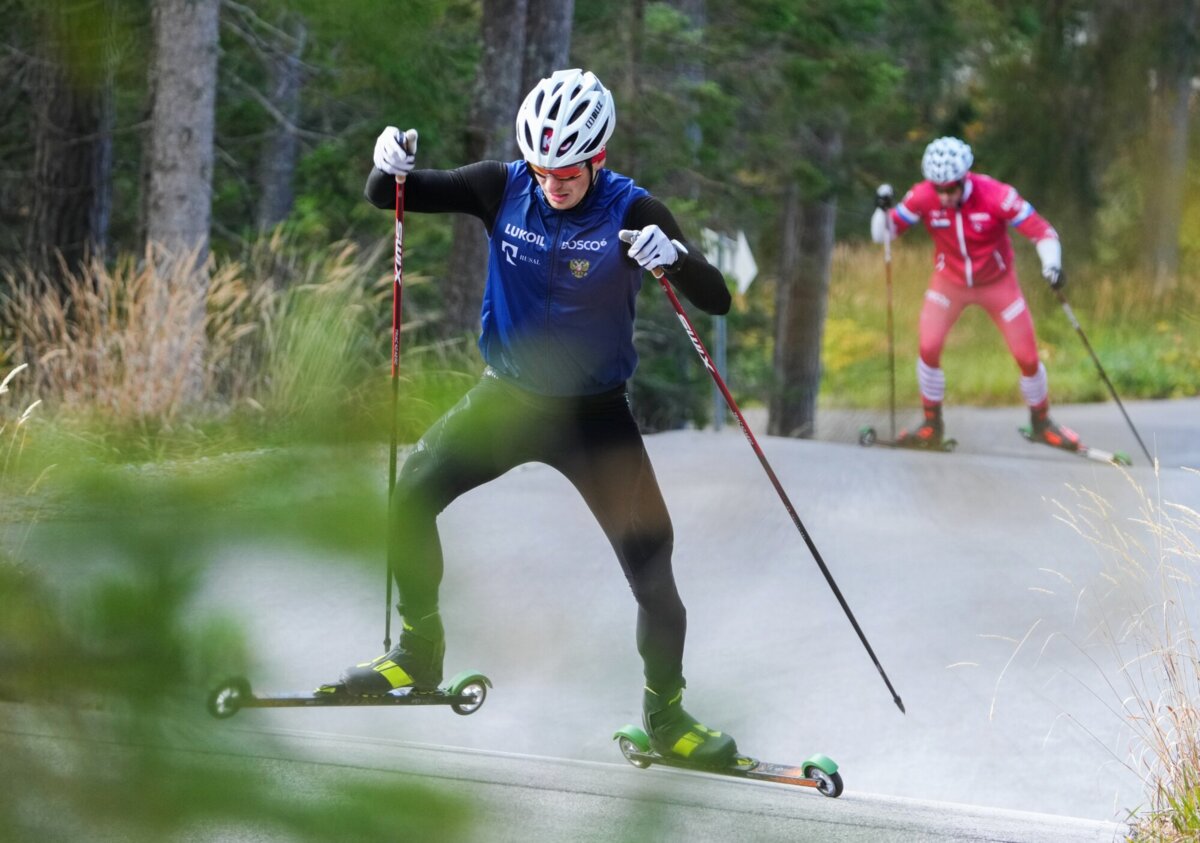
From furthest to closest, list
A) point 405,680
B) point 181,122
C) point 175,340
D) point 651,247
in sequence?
point 181,122
point 175,340
point 405,680
point 651,247

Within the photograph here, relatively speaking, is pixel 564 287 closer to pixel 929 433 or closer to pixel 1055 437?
pixel 929 433

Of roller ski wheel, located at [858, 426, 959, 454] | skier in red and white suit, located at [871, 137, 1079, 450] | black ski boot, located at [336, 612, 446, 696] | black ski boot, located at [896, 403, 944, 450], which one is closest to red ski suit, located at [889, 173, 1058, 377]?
skier in red and white suit, located at [871, 137, 1079, 450]

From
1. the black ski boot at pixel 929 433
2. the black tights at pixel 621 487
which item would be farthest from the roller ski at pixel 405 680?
the black ski boot at pixel 929 433

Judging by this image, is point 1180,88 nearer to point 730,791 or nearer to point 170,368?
point 170,368

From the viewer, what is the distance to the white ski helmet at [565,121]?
4105 millimetres

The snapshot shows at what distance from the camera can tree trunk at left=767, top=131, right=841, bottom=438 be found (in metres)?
19.9

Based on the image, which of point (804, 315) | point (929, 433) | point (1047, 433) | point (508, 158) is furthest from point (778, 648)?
point (804, 315)

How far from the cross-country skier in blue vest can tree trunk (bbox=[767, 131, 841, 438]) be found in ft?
48.9

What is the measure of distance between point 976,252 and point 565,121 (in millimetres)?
8334

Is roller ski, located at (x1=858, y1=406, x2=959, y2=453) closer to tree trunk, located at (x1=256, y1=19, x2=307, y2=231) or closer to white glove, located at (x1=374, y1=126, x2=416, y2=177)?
tree trunk, located at (x1=256, y1=19, x2=307, y2=231)

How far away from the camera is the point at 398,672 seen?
4.61 meters

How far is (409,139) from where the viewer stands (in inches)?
174

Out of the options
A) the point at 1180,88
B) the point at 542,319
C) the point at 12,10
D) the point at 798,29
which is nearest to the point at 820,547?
the point at 542,319

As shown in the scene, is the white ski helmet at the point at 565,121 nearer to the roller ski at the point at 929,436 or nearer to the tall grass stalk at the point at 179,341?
the tall grass stalk at the point at 179,341
